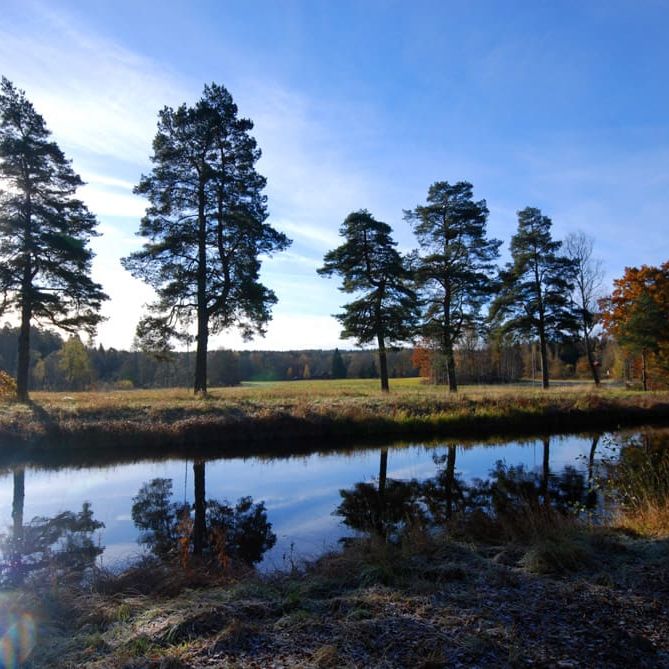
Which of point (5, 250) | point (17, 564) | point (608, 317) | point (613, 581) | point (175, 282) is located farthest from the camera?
point (608, 317)

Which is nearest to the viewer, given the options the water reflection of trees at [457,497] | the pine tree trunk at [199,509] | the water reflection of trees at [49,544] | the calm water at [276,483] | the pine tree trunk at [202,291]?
the water reflection of trees at [49,544]

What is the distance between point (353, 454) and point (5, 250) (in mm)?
16120

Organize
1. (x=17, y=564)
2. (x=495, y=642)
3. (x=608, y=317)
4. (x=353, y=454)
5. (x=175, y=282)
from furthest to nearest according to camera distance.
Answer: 1. (x=608, y=317)
2. (x=175, y=282)
3. (x=353, y=454)
4. (x=17, y=564)
5. (x=495, y=642)

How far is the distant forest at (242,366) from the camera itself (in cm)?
4847

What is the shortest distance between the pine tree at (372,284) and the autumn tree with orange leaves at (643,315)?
47.9 ft

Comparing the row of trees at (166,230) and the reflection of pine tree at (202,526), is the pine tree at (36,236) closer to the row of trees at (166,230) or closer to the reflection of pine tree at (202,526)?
the row of trees at (166,230)

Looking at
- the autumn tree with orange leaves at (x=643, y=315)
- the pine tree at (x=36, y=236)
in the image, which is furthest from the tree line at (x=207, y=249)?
the autumn tree with orange leaves at (x=643, y=315)

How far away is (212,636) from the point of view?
147 inches

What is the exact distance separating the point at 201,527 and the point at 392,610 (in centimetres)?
502

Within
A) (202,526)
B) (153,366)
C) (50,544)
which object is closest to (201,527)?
(202,526)

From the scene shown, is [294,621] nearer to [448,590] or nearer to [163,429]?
[448,590]

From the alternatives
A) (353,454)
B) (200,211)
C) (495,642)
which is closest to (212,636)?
(495,642)

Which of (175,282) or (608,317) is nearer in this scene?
(175,282)

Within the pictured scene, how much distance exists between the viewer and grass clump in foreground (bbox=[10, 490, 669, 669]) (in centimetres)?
334
